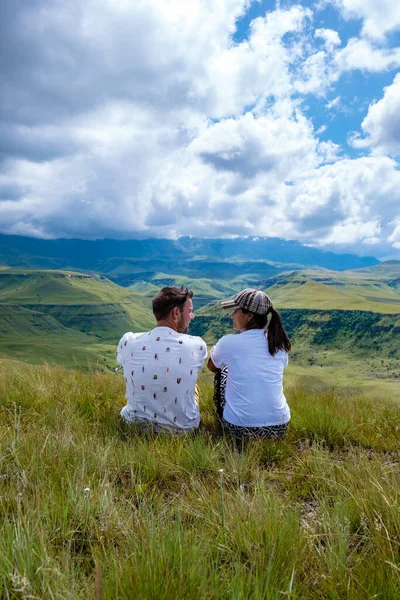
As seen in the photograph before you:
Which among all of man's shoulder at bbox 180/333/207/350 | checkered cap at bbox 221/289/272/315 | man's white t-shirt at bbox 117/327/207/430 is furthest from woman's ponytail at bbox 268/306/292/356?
man's white t-shirt at bbox 117/327/207/430

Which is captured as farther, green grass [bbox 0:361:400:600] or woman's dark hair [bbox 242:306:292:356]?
woman's dark hair [bbox 242:306:292:356]

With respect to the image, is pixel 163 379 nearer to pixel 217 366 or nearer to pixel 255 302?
pixel 217 366

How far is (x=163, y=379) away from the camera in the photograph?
5.20 m

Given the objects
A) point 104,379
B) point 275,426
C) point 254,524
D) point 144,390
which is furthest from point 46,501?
point 104,379

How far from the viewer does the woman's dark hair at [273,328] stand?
205 inches

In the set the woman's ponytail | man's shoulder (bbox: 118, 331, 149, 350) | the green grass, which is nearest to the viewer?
the green grass

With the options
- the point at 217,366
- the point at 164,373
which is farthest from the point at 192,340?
the point at 164,373

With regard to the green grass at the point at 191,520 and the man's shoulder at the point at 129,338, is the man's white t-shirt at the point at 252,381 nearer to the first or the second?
the green grass at the point at 191,520

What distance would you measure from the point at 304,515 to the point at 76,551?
1878 mm

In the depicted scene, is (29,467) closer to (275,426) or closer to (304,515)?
(304,515)

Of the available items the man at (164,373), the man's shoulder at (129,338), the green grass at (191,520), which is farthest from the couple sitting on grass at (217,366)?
the green grass at (191,520)

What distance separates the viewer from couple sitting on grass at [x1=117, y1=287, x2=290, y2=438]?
16.8 feet

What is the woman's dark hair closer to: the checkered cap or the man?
the checkered cap

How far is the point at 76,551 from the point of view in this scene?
2.44 m
